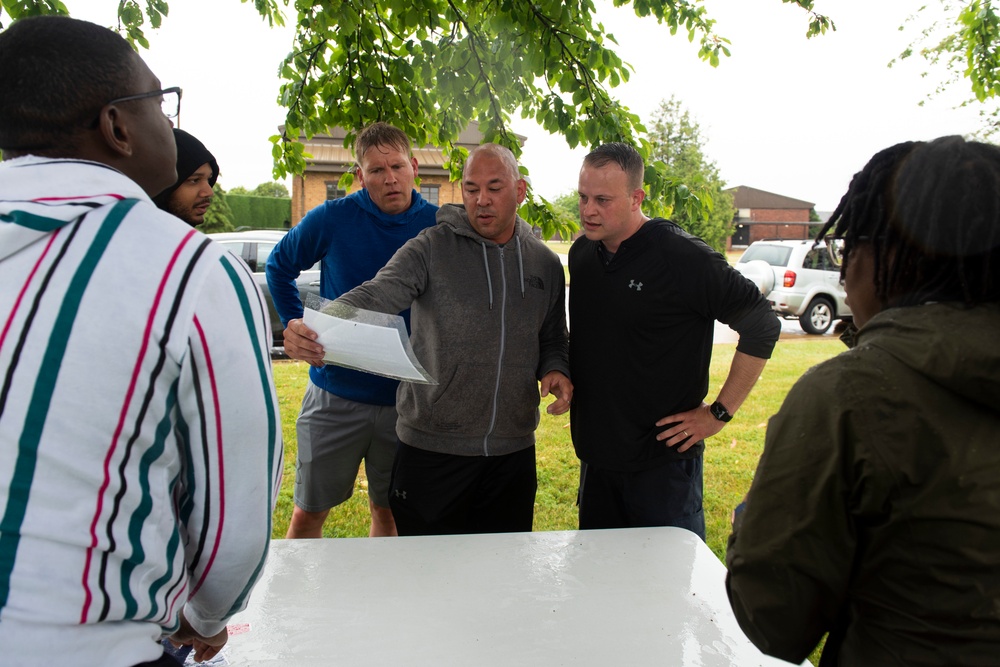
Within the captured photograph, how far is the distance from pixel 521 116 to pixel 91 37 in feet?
11.1

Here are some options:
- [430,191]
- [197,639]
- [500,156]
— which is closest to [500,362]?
[500,156]

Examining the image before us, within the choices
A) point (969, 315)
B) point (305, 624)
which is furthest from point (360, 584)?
point (969, 315)

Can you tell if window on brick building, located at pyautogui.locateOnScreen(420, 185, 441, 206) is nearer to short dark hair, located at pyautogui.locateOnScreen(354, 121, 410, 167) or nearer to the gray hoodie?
short dark hair, located at pyautogui.locateOnScreen(354, 121, 410, 167)

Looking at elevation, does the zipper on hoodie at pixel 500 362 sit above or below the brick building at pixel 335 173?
below

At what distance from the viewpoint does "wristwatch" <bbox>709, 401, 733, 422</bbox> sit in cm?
243

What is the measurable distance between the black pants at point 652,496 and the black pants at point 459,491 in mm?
297

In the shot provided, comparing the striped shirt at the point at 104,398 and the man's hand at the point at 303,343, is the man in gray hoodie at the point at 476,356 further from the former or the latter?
the striped shirt at the point at 104,398

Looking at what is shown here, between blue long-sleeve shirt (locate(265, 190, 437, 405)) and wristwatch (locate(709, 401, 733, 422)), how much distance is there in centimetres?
139

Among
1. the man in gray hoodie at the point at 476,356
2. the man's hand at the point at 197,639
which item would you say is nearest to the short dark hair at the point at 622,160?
the man in gray hoodie at the point at 476,356

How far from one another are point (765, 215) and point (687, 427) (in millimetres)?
54110

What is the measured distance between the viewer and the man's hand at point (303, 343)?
2051 mm

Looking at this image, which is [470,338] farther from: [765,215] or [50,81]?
[765,215]

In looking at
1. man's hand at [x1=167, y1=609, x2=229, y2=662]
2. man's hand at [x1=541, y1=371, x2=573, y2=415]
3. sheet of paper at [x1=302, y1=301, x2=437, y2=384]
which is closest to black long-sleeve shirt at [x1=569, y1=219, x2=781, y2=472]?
man's hand at [x1=541, y1=371, x2=573, y2=415]

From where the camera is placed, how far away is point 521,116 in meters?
4.15
